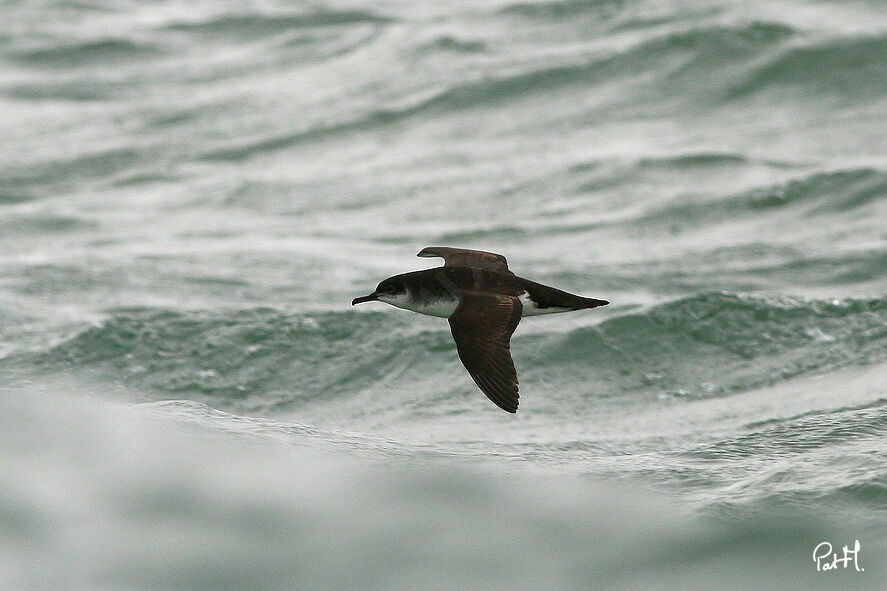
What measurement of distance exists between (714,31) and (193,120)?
19.2ft

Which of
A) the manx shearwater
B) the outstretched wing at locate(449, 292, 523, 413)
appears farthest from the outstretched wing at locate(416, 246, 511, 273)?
the outstretched wing at locate(449, 292, 523, 413)

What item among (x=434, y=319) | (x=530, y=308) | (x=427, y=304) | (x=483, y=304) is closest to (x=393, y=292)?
(x=427, y=304)

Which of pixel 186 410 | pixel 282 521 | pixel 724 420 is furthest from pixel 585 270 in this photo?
pixel 282 521

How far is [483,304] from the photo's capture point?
6680 millimetres

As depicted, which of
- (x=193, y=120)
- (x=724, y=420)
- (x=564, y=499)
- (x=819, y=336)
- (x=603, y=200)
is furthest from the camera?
(x=193, y=120)

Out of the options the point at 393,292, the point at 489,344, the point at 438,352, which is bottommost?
the point at 438,352

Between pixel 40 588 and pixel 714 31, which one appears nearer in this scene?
pixel 40 588

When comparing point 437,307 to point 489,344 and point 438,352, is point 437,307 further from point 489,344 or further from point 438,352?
point 438,352

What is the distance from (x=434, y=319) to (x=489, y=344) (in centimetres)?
393

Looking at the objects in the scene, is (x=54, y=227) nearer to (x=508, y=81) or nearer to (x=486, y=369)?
(x=508, y=81)

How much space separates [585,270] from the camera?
11133 millimetres

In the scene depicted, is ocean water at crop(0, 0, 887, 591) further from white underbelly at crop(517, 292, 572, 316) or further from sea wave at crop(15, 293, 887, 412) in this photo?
white underbelly at crop(517, 292, 572, 316)

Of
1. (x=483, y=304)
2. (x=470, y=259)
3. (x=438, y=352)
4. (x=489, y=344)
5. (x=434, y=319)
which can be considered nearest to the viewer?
(x=489, y=344)

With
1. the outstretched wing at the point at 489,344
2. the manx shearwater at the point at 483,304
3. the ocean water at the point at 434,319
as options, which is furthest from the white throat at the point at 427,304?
the ocean water at the point at 434,319
